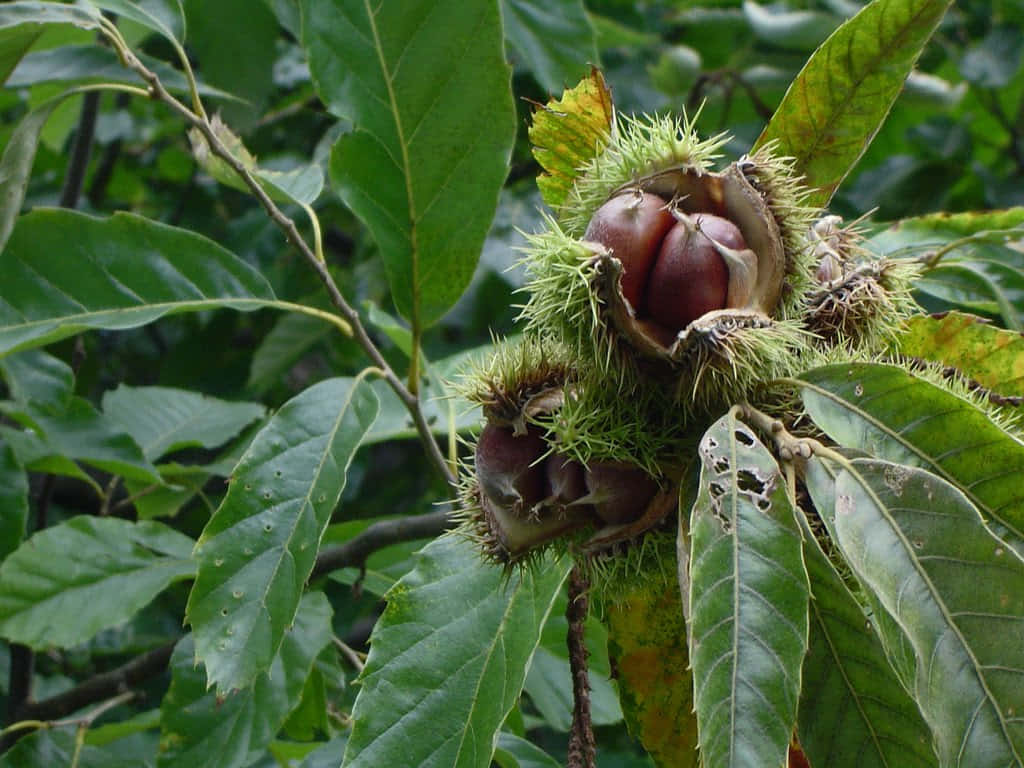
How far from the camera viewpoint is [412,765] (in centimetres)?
111

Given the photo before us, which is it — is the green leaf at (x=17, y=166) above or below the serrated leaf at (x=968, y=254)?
below

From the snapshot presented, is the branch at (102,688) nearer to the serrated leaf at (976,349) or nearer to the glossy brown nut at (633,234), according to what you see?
the glossy brown nut at (633,234)

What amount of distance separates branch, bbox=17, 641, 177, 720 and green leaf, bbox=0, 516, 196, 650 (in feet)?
0.32

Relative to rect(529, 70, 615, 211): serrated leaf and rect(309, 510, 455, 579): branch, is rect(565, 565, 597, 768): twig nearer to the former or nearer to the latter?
rect(309, 510, 455, 579): branch

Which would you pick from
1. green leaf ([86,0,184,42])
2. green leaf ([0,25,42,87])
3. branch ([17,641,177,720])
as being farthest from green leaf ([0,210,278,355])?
branch ([17,641,177,720])

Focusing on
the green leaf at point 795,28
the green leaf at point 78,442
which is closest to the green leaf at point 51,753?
the green leaf at point 78,442

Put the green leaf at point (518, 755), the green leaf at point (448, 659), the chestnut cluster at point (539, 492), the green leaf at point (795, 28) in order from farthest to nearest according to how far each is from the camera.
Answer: the green leaf at point (795, 28) < the green leaf at point (518, 755) < the green leaf at point (448, 659) < the chestnut cluster at point (539, 492)

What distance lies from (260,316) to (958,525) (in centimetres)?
257

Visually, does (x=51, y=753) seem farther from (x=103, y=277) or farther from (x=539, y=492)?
(x=539, y=492)

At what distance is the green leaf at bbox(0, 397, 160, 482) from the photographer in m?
1.66

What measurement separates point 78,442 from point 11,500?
17 cm

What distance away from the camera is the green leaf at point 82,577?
5.17ft

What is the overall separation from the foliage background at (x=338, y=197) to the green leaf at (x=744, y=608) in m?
0.83

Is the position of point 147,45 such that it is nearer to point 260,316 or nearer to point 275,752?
point 260,316
